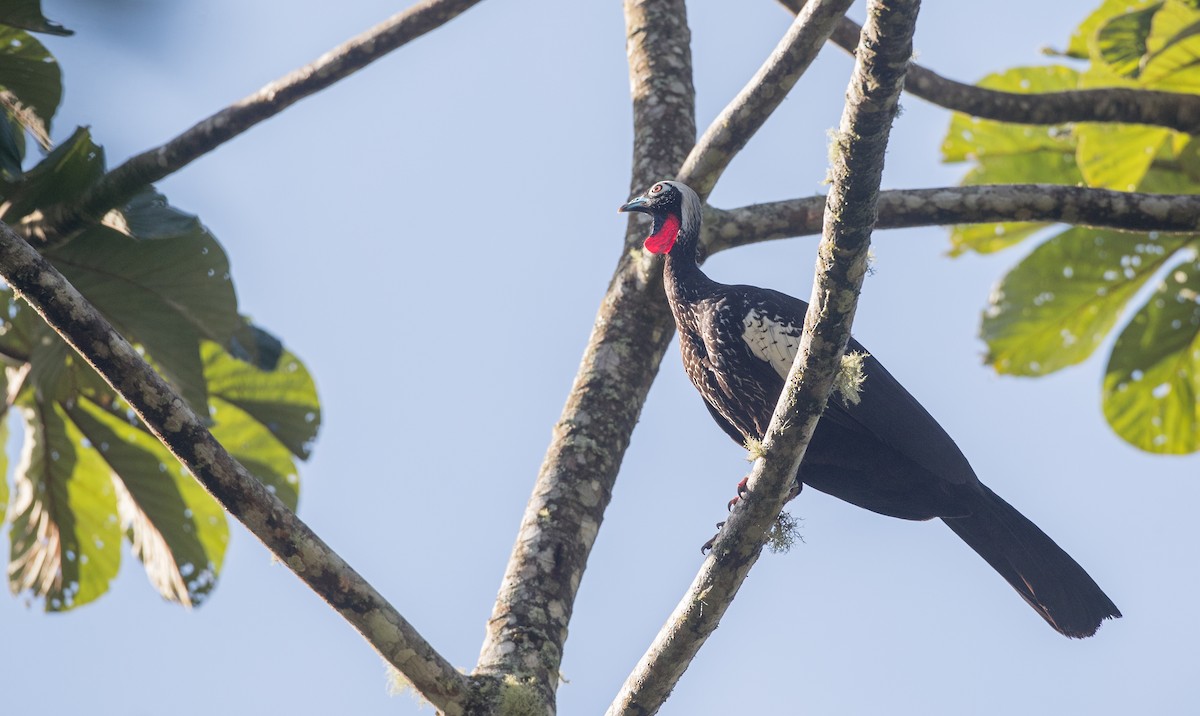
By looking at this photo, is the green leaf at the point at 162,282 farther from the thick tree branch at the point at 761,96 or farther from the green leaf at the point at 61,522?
the thick tree branch at the point at 761,96

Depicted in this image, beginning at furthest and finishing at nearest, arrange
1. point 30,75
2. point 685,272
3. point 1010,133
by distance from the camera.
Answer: point 1010,133, point 685,272, point 30,75

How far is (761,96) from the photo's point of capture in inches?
180

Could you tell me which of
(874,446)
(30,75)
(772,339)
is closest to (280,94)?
(30,75)

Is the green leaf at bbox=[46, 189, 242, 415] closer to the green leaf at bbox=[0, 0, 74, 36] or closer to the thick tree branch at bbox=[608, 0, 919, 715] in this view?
the green leaf at bbox=[0, 0, 74, 36]

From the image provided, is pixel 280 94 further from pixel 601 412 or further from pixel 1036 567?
pixel 1036 567

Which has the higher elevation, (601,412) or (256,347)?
(256,347)

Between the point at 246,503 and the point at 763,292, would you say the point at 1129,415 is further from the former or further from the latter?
the point at 246,503

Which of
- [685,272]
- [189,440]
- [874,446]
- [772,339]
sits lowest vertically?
[189,440]

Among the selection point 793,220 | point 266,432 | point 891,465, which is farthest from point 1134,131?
point 266,432

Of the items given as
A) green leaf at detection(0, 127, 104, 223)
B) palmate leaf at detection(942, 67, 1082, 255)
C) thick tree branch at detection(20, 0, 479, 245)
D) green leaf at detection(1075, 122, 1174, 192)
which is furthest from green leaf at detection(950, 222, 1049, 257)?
green leaf at detection(0, 127, 104, 223)

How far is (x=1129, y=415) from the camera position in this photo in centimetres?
627

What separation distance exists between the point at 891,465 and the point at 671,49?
2.35 meters

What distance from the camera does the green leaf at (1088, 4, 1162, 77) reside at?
5.50 meters

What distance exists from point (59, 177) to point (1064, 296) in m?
4.74
